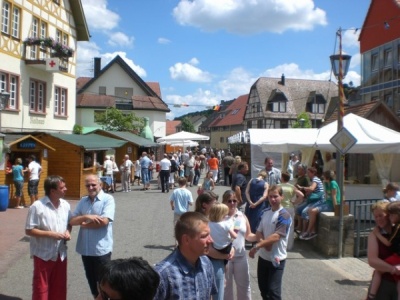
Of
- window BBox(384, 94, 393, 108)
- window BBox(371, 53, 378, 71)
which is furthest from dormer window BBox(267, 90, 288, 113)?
window BBox(384, 94, 393, 108)

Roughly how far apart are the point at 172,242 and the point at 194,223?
779cm

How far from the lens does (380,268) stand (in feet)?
16.4

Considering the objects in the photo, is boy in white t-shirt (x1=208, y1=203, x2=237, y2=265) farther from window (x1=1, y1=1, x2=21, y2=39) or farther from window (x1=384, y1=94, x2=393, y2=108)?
window (x1=384, y1=94, x2=393, y2=108)

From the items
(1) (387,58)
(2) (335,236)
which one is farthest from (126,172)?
(1) (387,58)

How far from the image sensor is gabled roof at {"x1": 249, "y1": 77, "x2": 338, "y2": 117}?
66031 millimetres

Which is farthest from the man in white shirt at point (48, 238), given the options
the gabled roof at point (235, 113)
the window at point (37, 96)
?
the gabled roof at point (235, 113)

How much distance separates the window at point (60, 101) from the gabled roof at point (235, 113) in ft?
165

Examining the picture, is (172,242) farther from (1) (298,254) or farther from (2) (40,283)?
(2) (40,283)

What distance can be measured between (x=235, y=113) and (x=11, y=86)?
200 ft

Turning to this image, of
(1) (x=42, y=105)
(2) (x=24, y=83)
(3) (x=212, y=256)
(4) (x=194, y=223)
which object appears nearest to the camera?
(4) (x=194, y=223)

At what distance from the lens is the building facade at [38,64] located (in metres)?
20.4

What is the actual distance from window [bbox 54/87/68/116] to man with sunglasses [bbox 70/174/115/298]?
20.4m

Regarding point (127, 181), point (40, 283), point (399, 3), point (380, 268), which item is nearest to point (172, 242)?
point (40, 283)

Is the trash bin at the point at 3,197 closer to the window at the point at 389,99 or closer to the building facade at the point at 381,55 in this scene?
the building facade at the point at 381,55
